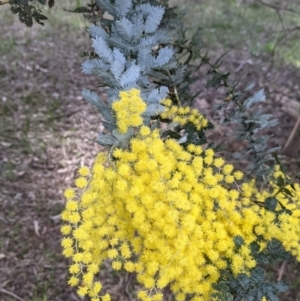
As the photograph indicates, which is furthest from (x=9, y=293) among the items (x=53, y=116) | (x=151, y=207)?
(x=151, y=207)

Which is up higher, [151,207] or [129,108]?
[129,108]

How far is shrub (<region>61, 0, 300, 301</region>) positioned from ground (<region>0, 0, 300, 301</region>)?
1.13 metres

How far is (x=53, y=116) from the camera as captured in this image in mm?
3131

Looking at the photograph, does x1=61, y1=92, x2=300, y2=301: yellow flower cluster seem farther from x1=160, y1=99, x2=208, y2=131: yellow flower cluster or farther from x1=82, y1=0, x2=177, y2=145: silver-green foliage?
x1=160, y1=99, x2=208, y2=131: yellow flower cluster

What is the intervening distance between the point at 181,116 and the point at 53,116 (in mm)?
2112

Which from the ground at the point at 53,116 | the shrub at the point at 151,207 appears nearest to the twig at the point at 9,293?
the ground at the point at 53,116

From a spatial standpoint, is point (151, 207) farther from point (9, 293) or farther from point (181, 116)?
point (9, 293)

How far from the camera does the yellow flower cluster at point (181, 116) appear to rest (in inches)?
45.7

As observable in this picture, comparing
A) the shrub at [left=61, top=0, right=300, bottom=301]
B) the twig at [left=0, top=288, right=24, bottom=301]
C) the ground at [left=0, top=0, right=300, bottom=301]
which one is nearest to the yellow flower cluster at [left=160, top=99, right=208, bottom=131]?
the shrub at [left=61, top=0, right=300, bottom=301]

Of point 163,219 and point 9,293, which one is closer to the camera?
point 163,219

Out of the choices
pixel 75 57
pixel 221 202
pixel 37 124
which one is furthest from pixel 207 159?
pixel 75 57

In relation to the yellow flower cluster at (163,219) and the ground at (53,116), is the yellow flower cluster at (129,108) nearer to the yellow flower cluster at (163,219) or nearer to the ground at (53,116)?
the yellow flower cluster at (163,219)

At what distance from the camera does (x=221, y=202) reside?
3.05 feet

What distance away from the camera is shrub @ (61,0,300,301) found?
88 centimetres
